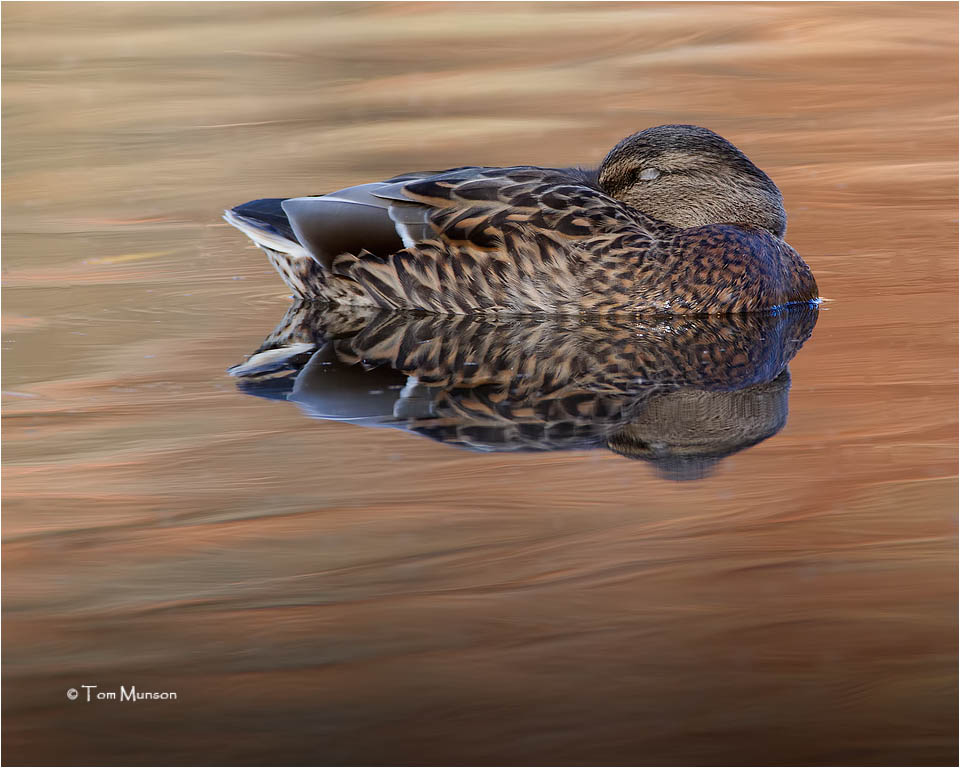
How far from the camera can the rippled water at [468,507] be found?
3908 mm

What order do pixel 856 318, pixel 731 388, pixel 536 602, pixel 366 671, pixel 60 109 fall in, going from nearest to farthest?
pixel 366 671, pixel 536 602, pixel 731 388, pixel 856 318, pixel 60 109

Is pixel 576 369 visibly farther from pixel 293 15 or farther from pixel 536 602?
pixel 293 15

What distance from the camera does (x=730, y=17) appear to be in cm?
1908

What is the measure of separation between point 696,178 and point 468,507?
12.9 ft

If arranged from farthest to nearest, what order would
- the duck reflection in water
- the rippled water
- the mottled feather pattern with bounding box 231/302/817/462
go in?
the mottled feather pattern with bounding box 231/302/817/462 → the duck reflection in water → the rippled water

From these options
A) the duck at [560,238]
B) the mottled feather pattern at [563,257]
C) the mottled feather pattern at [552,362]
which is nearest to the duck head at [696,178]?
the duck at [560,238]

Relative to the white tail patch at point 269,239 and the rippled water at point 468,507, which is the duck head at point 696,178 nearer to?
the rippled water at point 468,507

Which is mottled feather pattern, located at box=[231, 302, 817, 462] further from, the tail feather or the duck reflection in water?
the tail feather

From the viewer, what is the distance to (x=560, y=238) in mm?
8016

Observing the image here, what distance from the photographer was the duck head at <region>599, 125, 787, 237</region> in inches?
338

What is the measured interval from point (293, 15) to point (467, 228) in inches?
487

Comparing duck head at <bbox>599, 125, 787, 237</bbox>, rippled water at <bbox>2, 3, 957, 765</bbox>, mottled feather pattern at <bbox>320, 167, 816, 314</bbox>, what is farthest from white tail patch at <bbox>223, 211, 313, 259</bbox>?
duck head at <bbox>599, 125, 787, 237</bbox>

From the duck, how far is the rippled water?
239 mm

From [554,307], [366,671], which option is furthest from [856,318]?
[366,671]
